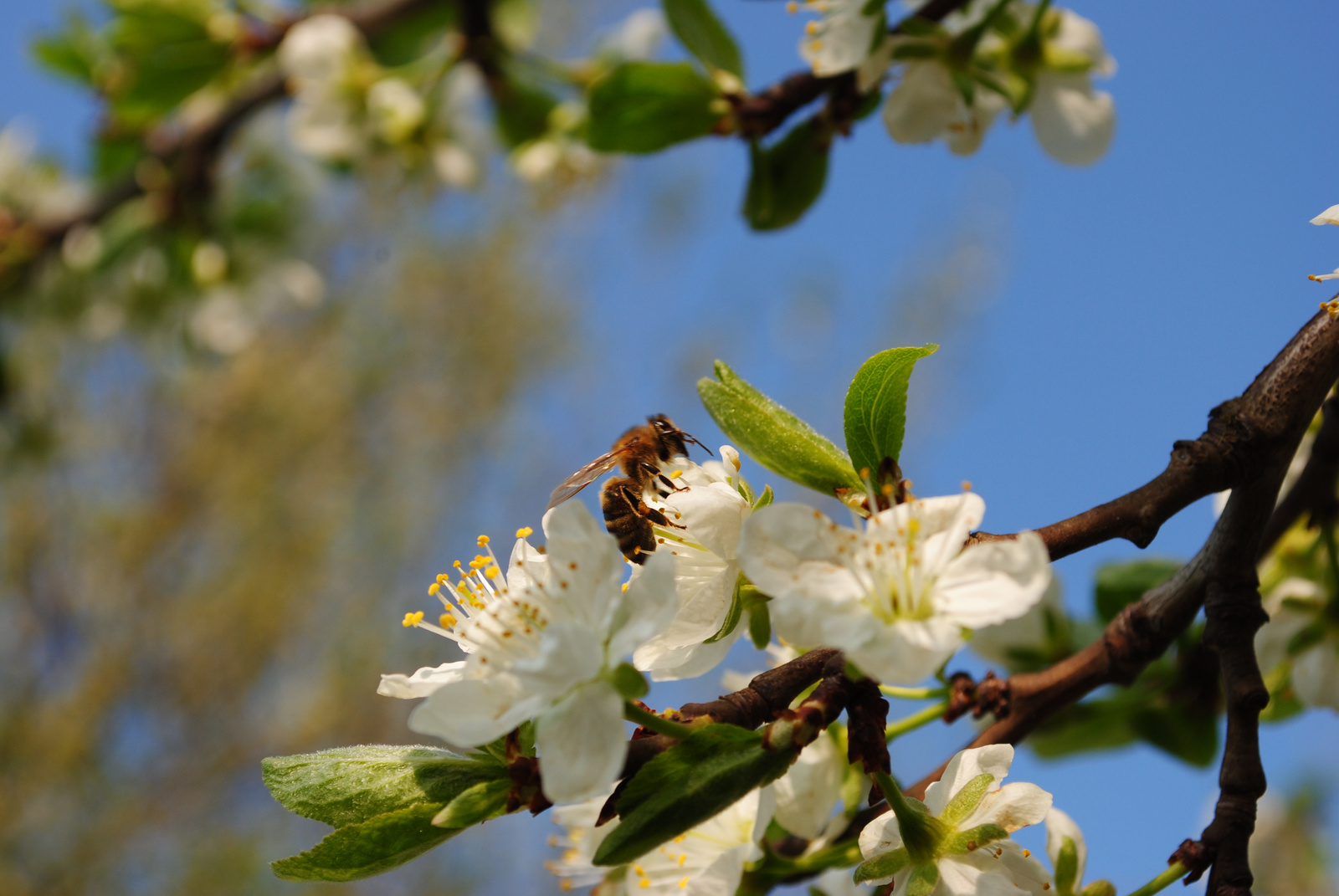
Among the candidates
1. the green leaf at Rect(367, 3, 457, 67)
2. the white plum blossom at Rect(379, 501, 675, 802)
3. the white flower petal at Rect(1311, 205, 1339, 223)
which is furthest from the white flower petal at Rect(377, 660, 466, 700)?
the green leaf at Rect(367, 3, 457, 67)

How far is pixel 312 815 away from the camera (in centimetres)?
56

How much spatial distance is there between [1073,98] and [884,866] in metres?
0.91

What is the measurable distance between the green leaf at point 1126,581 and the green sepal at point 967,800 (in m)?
0.52

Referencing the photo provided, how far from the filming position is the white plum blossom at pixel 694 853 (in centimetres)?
66

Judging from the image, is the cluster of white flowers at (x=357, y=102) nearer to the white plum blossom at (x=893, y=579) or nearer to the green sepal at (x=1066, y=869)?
the white plum blossom at (x=893, y=579)

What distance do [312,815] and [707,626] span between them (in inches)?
10.3

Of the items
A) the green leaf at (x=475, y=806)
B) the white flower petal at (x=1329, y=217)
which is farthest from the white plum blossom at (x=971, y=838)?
the white flower petal at (x=1329, y=217)

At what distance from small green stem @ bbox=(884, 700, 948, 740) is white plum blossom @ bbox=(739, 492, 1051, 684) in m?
0.23

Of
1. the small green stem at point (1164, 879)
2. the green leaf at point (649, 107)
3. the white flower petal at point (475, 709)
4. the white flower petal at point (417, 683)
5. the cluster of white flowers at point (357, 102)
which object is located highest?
the cluster of white flowers at point (357, 102)

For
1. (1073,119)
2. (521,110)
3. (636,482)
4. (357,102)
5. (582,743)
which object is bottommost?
(582,743)

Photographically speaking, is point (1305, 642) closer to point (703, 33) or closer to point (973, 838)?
point (973, 838)

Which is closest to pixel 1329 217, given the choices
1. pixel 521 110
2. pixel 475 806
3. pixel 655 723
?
pixel 655 723

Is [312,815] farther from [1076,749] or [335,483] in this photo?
[335,483]

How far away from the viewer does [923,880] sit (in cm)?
58
